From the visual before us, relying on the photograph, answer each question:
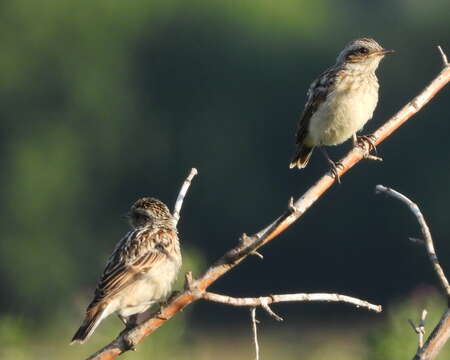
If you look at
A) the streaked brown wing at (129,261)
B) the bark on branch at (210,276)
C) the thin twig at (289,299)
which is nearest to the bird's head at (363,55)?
the streaked brown wing at (129,261)

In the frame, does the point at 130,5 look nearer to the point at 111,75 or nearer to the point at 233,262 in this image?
the point at 111,75

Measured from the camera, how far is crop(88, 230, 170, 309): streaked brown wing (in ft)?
28.4

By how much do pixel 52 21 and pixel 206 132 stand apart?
34.5 feet

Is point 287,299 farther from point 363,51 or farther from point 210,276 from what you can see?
point 363,51

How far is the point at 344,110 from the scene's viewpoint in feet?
35.1

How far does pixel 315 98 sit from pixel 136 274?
2924 millimetres

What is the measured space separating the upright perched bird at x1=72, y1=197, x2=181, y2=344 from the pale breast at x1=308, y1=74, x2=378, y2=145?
80.5 inches

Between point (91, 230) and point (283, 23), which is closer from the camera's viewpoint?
point (91, 230)

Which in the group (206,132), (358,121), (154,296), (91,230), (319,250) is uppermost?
(206,132)

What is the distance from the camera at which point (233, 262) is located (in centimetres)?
593

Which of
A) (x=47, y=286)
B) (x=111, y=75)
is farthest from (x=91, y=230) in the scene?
(x=111, y=75)

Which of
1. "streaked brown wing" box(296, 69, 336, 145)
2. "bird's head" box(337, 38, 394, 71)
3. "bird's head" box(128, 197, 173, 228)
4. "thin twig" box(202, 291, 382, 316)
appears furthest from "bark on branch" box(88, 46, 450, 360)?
"bird's head" box(337, 38, 394, 71)

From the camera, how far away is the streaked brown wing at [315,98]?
11.0 metres

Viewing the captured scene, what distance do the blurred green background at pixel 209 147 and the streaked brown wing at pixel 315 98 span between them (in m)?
33.4
